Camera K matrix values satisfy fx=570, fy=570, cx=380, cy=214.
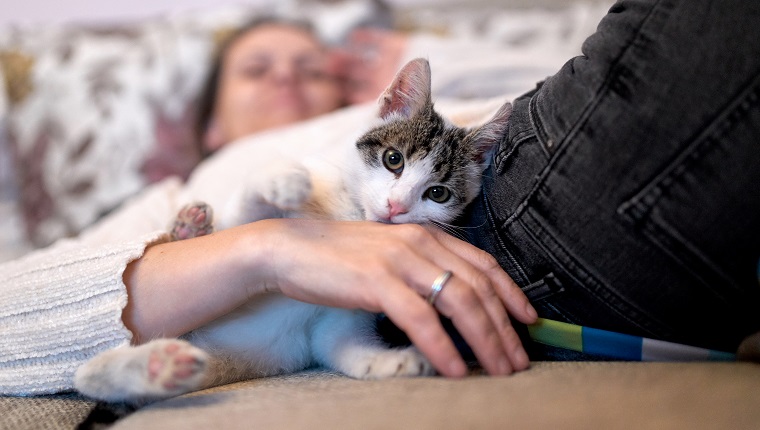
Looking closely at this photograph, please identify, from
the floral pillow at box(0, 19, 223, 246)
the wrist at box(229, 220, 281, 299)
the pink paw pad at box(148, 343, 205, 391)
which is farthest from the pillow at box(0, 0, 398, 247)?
the pink paw pad at box(148, 343, 205, 391)

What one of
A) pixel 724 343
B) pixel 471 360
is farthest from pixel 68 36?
pixel 724 343

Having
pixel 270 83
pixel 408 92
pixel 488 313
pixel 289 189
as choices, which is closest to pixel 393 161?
pixel 408 92

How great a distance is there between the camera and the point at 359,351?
1.02m

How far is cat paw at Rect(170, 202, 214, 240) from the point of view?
3.92ft

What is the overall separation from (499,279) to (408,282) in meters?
0.16

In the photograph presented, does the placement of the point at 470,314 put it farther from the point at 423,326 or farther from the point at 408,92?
the point at 408,92

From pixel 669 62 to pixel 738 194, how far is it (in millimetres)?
208

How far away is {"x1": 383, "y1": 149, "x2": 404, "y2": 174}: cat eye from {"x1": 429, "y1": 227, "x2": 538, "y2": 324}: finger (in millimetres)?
213

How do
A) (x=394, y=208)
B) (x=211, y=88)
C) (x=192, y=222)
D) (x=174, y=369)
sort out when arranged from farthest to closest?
(x=211, y=88), (x=192, y=222), (x=394, y=208), (x=174, y=369)

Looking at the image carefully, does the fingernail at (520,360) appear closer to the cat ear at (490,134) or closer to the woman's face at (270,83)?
the cat ear at (490,134)

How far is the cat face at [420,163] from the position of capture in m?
1.11

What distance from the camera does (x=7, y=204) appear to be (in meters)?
2.23

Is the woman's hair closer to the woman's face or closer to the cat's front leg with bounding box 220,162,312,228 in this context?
the woman's face

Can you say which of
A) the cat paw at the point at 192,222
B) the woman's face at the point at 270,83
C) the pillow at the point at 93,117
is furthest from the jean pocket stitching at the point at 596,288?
the pillow at the point at 93,117
